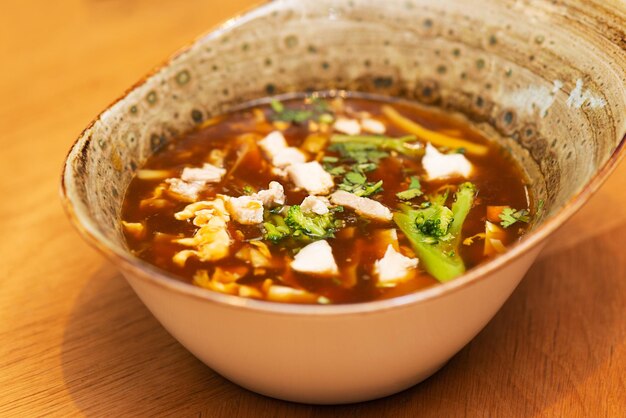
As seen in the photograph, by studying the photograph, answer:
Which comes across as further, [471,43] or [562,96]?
[471,43]

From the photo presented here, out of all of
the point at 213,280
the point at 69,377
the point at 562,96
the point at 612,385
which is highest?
the point at 562,96

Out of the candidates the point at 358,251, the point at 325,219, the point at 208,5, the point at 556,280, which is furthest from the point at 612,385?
the point at 208,5

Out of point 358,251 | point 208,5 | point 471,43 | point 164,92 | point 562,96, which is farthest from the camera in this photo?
point 208,5

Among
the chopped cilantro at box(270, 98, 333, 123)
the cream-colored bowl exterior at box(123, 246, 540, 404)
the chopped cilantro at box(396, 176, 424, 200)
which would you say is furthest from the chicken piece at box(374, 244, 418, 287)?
the chopped cilantro at box(270, 98, 333, 123)

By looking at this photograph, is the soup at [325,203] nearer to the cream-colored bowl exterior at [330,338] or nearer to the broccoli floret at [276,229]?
the broccoli floret at [276,229]

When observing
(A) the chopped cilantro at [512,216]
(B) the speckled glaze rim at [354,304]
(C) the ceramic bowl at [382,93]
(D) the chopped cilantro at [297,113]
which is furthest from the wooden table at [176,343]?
(D) the chopped cilantro at [297,113]

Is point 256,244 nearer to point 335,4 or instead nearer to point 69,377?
point 69,377

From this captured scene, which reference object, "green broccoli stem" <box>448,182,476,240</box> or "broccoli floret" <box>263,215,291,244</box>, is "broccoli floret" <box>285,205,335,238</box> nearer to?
"broccoli floret" <box>263,215,291,244</box>

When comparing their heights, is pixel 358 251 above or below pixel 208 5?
above
